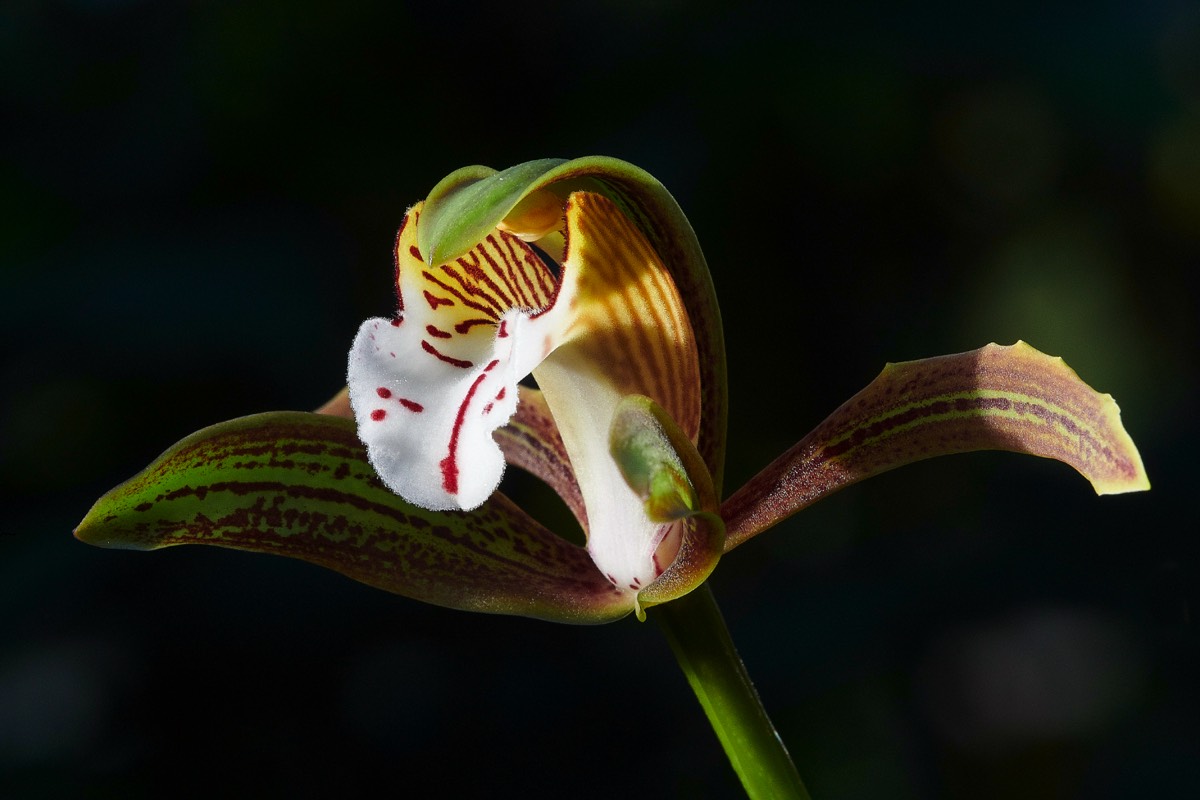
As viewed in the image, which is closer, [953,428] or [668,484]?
[668,484]

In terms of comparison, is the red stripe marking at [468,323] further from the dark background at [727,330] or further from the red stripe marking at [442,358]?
the dark background at [727,330]

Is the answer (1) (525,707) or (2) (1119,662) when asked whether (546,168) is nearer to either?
(1) (525,707)

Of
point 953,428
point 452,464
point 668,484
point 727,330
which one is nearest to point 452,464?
point 452,464

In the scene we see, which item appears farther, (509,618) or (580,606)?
(509,618)

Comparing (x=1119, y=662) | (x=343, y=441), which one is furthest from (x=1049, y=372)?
(x=1119, y=662)

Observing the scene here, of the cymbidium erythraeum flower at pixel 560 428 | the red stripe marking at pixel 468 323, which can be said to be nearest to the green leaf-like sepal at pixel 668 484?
the cymbidium erythraeum flower at pixel 560 428

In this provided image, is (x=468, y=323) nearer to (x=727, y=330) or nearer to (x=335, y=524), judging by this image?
(x=335, y=524)

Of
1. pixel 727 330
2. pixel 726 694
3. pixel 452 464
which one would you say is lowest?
pixel 726 694
